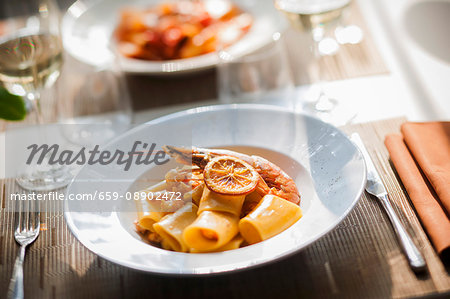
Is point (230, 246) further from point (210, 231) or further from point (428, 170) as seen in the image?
point (428, 170)

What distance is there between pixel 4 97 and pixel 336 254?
81cm

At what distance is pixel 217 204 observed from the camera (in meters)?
0.94

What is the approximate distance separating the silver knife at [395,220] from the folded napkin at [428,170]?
0.04m

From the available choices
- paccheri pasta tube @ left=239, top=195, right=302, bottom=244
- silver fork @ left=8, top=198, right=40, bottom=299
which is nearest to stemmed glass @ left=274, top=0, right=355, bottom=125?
paccheri pasta tube @ left=239, top=195, right=302, bottom=244

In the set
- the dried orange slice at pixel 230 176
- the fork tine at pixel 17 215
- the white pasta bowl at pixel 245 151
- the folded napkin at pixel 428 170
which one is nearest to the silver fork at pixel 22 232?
the fork tine at pixel 17 215

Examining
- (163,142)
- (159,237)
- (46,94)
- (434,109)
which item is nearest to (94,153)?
(163,142)

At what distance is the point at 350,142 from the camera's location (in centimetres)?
105

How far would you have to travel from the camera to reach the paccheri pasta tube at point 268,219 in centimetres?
89

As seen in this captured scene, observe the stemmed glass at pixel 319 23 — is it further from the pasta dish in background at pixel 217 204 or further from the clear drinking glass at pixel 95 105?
the clear drinking glass at pixel 95 105

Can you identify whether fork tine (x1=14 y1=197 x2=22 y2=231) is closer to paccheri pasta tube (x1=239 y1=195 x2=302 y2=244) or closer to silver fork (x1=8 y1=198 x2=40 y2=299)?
silver fork (x1=8 y1=198 x2=40 y2=299)

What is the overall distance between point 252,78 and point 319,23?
27 centimetres

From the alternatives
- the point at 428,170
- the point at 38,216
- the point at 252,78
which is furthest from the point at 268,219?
the point at 252,78

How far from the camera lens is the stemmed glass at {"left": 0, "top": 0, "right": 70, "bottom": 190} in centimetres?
126

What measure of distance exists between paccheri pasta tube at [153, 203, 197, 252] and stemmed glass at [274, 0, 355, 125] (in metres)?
0.60
